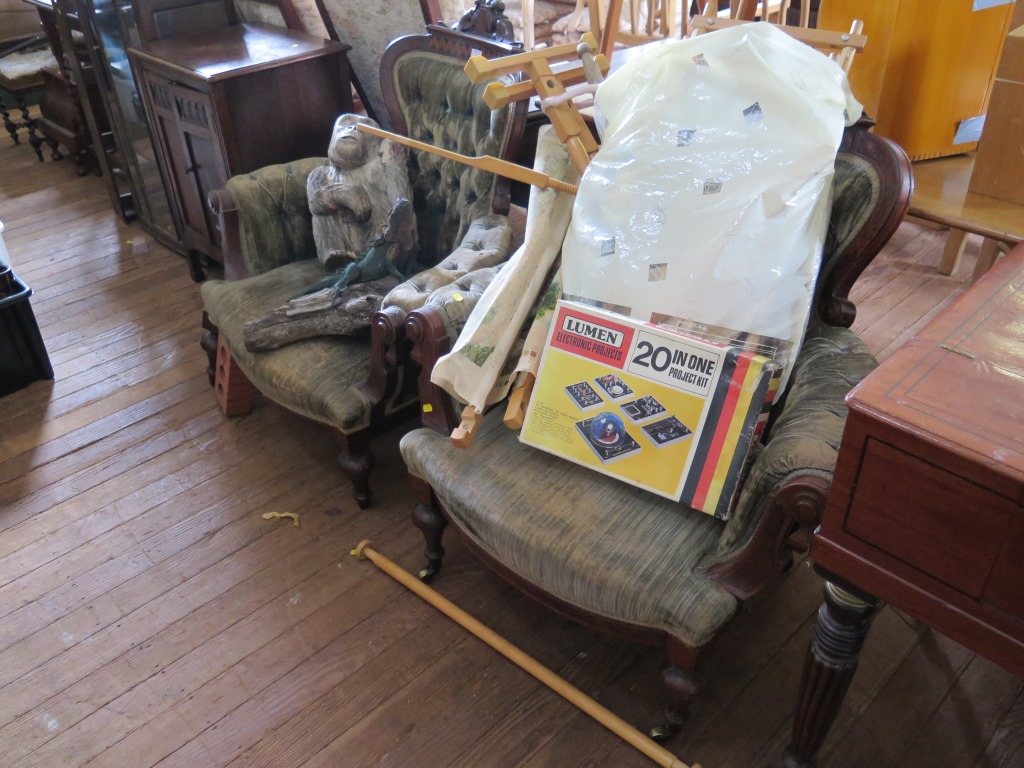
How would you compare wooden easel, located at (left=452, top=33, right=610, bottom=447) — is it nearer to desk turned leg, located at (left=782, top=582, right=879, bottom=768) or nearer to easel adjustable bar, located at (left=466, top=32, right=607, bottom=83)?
easel adjustable bar, located at (left=466, top=32, right=607, bottom=83)

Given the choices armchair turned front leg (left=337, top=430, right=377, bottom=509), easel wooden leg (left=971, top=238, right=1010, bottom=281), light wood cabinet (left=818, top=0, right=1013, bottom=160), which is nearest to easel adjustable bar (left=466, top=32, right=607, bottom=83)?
light wood cabinet (left=818, top=0, right=1013, bottom=160)

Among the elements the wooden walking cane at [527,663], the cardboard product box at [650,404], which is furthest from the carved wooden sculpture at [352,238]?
the cardboard product box at [650,404]

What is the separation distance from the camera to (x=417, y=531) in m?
1.99

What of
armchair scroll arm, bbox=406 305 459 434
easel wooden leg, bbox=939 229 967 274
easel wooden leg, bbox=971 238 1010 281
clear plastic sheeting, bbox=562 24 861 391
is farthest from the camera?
easel wooden leg, bbox=939 229 967 274

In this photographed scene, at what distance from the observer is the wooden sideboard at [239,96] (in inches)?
96.3

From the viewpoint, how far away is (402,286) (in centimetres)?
183

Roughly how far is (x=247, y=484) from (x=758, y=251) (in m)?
1.38

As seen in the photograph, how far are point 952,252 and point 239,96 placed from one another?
2.29m

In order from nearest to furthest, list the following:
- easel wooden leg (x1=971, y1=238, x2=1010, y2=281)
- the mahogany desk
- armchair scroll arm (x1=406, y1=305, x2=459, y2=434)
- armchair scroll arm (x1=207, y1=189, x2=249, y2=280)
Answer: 1. the mahogany desk
2. armchair scroll arm (x1=406, y1=305, x2=459, y2=434)
3. armchair scroll arm (x1=207, y1=189, x2=249, y2=280)
4. easel wooden leg (x1=971, y1=238, x2=1010, y2=281)

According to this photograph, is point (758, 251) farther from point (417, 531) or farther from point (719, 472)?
point (417, 531)

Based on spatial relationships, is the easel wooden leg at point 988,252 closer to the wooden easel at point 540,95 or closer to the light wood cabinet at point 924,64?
the light wood cabinet at point 924,64

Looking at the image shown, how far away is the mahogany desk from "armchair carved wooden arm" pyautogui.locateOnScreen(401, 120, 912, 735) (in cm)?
17

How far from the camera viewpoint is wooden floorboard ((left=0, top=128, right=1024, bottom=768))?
5.03ft

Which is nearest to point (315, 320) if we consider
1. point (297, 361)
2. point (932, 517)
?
point (297, 361)
